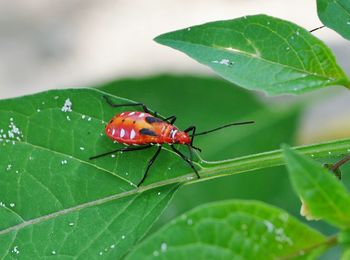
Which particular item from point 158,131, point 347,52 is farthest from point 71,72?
point 158,131

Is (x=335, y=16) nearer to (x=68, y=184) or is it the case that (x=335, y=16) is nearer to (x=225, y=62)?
(x=225, y=62)

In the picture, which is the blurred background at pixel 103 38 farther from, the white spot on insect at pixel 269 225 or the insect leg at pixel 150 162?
the white spot on insect at pixel 269 225

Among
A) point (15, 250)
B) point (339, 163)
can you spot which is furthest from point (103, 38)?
point (339, 163)

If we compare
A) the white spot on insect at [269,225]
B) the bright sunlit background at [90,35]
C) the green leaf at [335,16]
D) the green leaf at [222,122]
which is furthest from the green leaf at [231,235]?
the bright sunlit background at [90,35]

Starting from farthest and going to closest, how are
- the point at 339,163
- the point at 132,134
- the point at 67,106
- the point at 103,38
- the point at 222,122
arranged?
the point at 103,38 → the point at 222,122 → the point at 132,134 → the point at 67,106 → the point at 339,163

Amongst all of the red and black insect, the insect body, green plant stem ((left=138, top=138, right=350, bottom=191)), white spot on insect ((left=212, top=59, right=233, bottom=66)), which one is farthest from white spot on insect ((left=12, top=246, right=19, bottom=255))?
white spot on insect ((left=212, top=59, right=233, bottom=66))

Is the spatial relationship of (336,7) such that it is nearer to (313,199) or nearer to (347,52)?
(313,199)

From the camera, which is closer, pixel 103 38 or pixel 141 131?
pixel 141 131
